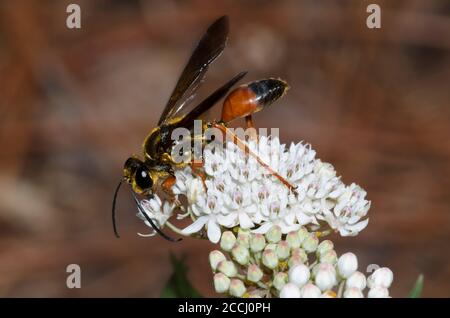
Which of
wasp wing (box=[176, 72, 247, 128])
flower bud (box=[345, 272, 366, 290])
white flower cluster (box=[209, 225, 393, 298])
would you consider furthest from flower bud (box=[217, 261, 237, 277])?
wasp wing (box=[176, 72, 247, 128])

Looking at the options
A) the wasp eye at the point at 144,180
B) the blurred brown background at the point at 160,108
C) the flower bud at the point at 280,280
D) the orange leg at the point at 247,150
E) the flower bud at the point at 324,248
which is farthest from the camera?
the blurred brown background at the point at 160,108

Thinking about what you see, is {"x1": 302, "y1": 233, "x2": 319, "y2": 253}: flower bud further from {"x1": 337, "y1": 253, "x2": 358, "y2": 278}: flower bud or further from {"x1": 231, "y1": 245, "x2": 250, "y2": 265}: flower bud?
{"x1": 231, "y1": 245, "x2": 250, "y2": 265}: flower bud

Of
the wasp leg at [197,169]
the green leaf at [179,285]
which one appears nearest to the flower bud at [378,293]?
the wasp leg at [197,169]

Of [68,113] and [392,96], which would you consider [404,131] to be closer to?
[392,96]

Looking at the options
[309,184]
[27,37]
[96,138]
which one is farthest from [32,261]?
[309,184]

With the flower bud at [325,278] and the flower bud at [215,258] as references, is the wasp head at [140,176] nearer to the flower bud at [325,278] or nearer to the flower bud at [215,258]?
the flower bud at [215,258]

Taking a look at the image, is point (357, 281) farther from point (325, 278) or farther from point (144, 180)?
point (144, 180)

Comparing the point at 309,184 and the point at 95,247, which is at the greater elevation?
the point at 95,247
